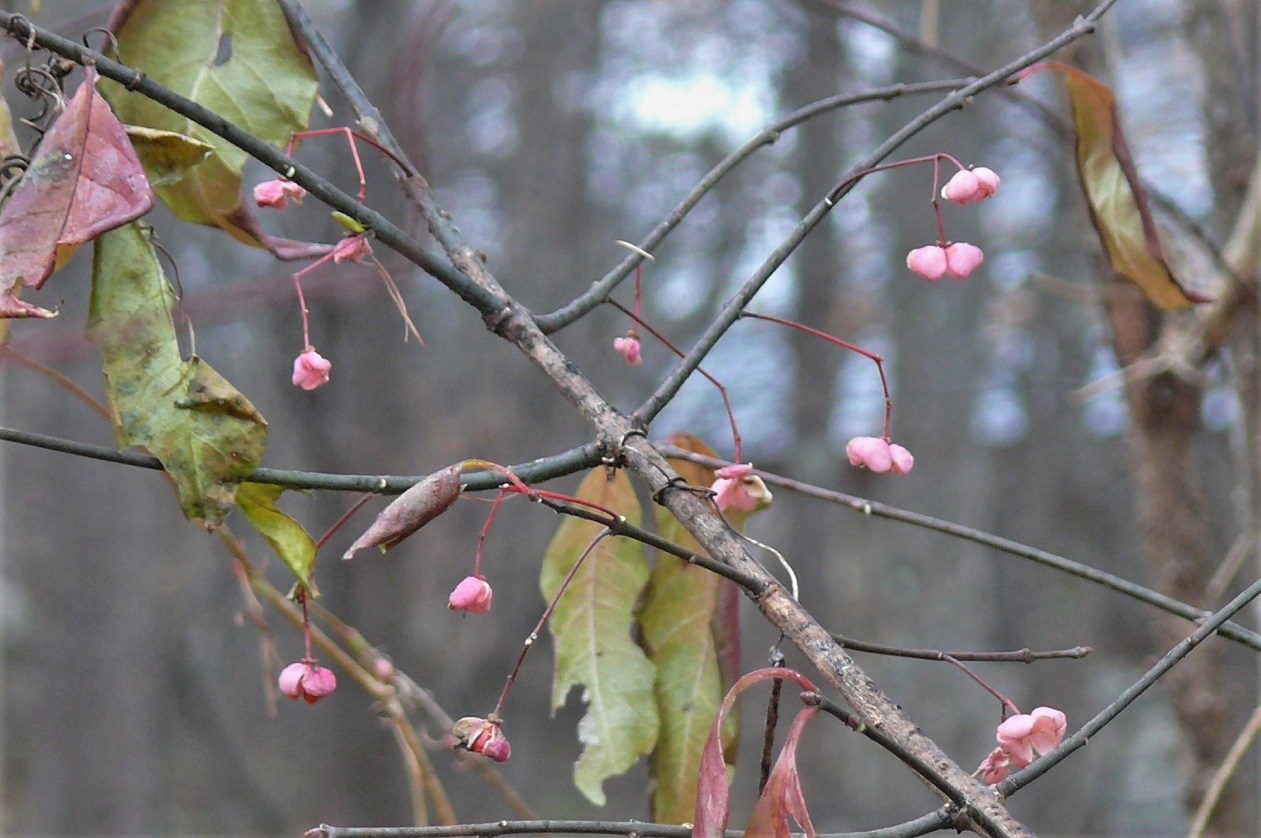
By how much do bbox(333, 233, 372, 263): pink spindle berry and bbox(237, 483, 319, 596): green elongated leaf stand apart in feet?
0.48

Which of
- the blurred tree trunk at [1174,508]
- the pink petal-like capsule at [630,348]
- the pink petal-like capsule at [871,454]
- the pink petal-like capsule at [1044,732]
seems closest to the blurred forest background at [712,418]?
the blurred tree trunk at [1174,508]

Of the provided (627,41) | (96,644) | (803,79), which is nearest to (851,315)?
(803,79)

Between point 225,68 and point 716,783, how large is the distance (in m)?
0.63

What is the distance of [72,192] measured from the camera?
561mm

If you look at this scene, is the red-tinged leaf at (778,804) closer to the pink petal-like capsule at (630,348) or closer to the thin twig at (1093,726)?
the thin twig at (1093,726)

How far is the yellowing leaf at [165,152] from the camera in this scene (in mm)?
641

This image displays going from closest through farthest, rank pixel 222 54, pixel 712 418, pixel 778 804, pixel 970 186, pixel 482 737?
pixel 778 804, pixel 482 737, pixel 970 186, pixel 222 54, pixel 712 418

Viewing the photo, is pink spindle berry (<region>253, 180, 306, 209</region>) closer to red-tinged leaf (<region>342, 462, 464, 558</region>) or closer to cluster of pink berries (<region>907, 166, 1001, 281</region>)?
red-tinged leaf (<region>342, 462, 464, 558</region>)

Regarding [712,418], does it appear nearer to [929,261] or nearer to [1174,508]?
[1174,508]

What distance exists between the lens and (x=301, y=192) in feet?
2.37

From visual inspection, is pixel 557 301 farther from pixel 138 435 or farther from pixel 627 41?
pixel 138 435

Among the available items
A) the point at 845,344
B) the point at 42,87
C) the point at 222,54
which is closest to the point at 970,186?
the point at 845,344

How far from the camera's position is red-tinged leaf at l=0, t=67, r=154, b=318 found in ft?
1.79

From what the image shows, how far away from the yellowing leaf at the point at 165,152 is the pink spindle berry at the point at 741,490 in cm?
37
